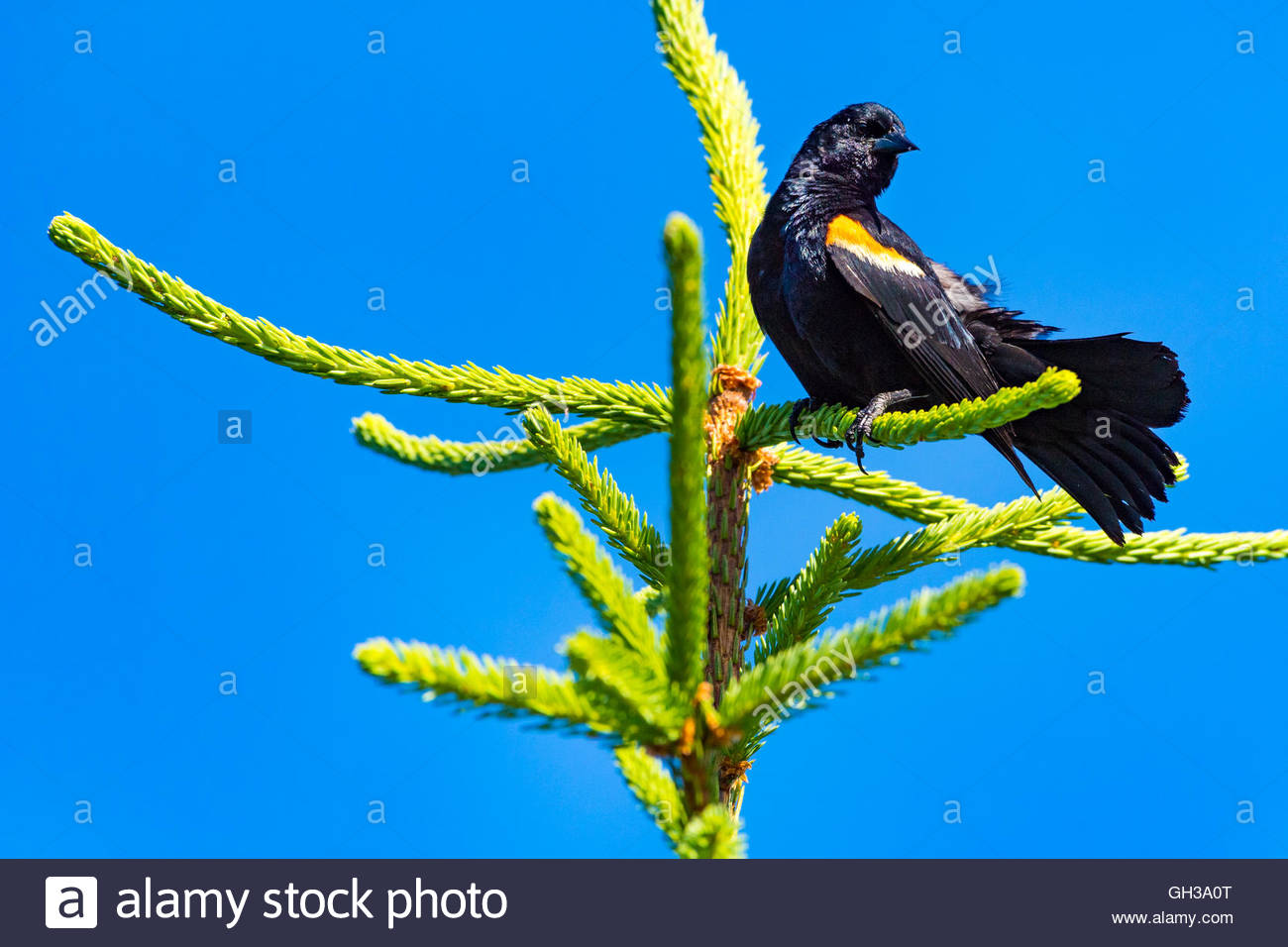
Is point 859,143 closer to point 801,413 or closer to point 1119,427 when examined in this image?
point 1119,427

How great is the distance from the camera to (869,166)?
3662mm

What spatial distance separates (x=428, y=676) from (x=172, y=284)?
1.48 m

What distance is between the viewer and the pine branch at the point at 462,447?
2.66 meters

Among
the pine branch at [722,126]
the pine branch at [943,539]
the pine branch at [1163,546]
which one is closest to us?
the pine branch at [943,539]

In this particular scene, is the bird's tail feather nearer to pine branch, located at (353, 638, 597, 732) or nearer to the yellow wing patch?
the yellow wing patch

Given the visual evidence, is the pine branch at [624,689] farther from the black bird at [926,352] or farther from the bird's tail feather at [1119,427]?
the bird's tail feather at [1119,427]

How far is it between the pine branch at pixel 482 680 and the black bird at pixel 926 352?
162 centimetres

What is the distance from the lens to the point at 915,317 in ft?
10.1

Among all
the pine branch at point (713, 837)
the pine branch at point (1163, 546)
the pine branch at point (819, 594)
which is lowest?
the pine branch at point (713, 837)

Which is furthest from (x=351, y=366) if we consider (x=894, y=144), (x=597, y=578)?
(x=894, y=144)

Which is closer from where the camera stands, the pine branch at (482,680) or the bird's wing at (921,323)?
the pine branch at (482,680)

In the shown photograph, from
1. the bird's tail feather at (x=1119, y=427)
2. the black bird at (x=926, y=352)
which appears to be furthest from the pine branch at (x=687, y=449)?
the bird's tail feather at (x=1119, y=427)

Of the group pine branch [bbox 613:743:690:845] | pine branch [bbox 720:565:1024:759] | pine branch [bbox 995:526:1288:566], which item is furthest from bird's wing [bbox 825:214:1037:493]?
pine branch [bbox 720:565:1024:759]
